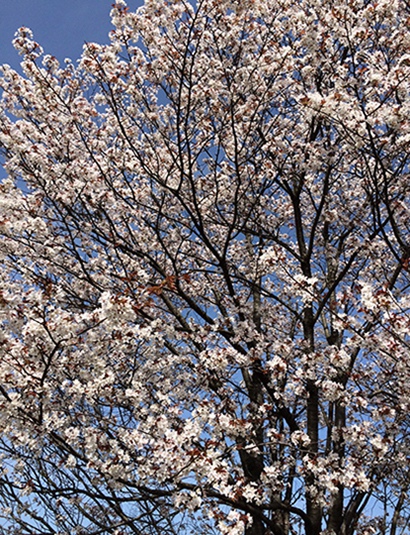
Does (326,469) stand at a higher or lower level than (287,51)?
lower

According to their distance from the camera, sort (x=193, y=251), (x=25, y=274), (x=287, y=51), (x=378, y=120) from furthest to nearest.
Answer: (x=193, y=251) < (x=287, y=51) < (x=25, y=274) < (x=378, y=120)

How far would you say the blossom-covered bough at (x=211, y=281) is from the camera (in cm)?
526

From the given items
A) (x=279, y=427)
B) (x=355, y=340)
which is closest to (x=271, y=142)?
(x=355, y=340)

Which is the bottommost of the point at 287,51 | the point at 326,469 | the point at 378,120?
the point at 326,469

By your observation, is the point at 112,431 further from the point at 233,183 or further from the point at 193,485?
the point at 233,183

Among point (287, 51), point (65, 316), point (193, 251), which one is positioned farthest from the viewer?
point (193, 251)

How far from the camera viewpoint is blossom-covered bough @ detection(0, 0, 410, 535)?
207 inches

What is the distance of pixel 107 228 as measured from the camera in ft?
26.8

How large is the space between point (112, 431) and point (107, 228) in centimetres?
351

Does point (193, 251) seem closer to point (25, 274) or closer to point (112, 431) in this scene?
point (25, 274)

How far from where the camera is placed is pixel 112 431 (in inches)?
219

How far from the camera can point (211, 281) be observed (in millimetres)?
9289

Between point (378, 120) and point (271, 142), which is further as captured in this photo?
point (271, 142)

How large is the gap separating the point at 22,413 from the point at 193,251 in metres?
5.22
